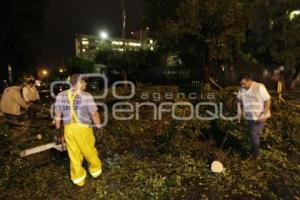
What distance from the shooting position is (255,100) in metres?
5.89

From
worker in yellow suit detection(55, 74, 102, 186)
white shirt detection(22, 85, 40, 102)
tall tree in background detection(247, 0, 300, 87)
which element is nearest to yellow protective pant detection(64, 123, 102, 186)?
worker in yellow suit detection(55, 74, 102, 186)

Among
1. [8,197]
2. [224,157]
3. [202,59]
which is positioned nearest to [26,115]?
[8,197]

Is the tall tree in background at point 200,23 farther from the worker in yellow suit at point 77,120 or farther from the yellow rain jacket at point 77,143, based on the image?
the yellow rain jacket at point 77,143

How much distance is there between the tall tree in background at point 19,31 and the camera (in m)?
25.8

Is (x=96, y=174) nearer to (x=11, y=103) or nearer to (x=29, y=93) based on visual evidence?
(x=11, y=103)

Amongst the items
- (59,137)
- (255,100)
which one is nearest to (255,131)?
(255,100)

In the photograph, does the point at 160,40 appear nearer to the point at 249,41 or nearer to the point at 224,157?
the point at 224,157

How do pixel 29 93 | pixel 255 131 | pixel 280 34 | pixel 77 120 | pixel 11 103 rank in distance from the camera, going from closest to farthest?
pixel 77 120
pixel 255 131
pixel 11 103
pixel 29 93
pixel 280 34

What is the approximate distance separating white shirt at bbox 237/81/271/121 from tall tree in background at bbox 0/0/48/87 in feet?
81.9

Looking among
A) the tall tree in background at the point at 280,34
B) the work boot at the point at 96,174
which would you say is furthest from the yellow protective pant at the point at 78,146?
the tall tree in background at the point at 280,34

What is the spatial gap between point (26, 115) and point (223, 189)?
8335mm

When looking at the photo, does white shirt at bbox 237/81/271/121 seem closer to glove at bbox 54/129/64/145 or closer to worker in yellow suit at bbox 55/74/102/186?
worker in yellow suit at bbox 55/74/102/186

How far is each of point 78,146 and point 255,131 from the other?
3523 millimetres

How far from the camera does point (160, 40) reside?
14477mm
